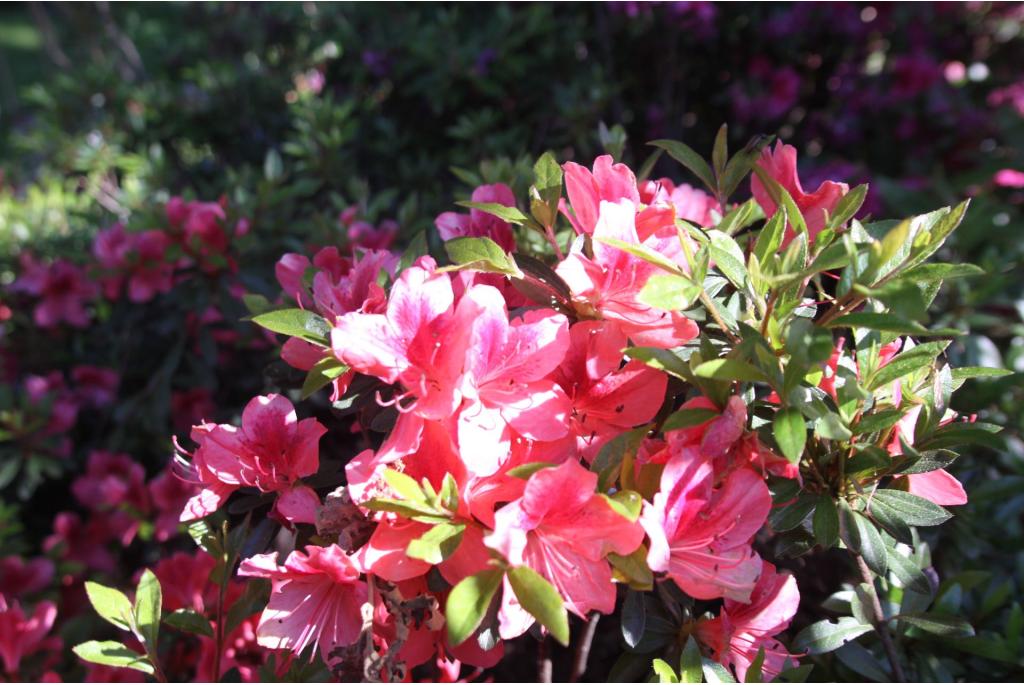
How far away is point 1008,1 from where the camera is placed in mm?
3086

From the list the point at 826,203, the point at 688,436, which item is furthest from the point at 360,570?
the point at 826,203

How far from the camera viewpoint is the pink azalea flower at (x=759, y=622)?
86cm

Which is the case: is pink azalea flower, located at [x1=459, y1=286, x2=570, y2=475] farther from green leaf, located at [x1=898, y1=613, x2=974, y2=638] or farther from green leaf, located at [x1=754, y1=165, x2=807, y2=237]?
green leaf, located at [x1=898, y1=613, x2=974, y2=638]

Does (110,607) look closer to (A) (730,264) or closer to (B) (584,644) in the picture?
(B) (584,644)

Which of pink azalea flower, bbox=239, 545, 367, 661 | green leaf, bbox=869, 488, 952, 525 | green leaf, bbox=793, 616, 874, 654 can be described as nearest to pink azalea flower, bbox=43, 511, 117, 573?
pink azalea flower, bbox=239, 545, 367, 661

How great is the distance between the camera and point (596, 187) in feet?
2.83

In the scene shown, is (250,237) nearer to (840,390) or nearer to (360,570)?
(360,570)

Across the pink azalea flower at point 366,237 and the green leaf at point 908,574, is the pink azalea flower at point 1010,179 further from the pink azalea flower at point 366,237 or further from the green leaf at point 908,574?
the green leaf at point 908,574

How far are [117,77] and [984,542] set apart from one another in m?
3.07

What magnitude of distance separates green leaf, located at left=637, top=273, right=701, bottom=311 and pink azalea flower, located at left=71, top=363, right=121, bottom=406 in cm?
172

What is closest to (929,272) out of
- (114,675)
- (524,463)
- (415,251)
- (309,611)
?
(524,463)

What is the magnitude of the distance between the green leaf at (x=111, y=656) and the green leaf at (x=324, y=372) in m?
0.38

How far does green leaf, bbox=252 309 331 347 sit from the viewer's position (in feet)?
2.82

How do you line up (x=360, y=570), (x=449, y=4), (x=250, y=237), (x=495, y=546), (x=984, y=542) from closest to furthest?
(x=495, y=546)
(x=360, y=570)
(x=984, y=542)
(x=250, y=237)
(x=449, y=4)
